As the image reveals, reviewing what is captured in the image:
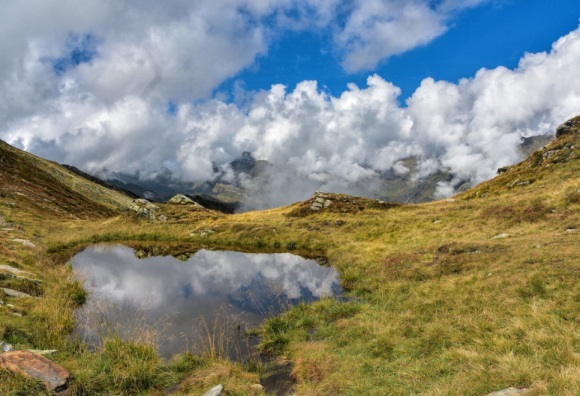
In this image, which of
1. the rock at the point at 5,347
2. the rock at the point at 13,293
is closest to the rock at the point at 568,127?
the rock at the point at 13,293

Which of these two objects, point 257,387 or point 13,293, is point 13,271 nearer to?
point 13,293

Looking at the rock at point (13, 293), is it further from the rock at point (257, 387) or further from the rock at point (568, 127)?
the rock at point (568, 127)

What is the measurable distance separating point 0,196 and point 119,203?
77.0m

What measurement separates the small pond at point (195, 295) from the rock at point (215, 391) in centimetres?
300

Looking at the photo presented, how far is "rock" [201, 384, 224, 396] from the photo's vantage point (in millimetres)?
9345

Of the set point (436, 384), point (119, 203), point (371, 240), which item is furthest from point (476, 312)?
point (119, 203)

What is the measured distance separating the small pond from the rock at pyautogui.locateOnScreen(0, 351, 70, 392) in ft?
10.7

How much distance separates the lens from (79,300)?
18734 mm

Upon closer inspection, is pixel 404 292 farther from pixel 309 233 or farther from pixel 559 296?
pixel 309 233

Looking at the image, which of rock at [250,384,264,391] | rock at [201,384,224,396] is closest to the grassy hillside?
rock at [250,384,264,391]

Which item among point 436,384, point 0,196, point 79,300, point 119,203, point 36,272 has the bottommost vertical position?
point 436,384

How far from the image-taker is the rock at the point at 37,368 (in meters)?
8.27

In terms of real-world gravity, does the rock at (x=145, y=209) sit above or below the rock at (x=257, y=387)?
above

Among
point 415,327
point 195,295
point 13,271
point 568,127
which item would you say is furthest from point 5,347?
point 568,127
